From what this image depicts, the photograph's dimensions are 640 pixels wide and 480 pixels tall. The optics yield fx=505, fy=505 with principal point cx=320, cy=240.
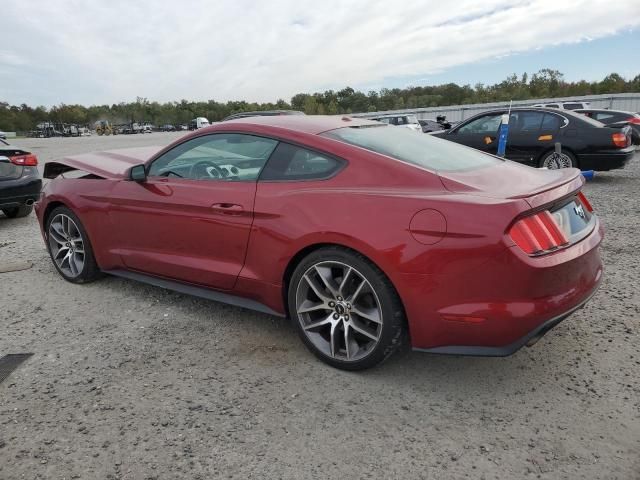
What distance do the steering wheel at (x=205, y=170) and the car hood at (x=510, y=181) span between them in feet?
5.24

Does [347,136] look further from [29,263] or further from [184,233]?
[29,263]

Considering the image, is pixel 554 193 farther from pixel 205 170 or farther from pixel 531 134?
pixel 531 134

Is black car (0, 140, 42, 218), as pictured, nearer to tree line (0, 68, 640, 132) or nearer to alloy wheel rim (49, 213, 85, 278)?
→ alloy wheel rim (49, 213, 85, 278)

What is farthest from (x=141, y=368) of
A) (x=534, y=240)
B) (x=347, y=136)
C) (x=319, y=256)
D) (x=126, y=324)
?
(x=534, y=240)

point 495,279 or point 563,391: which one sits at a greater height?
point 495,279

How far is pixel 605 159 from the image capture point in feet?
29.4

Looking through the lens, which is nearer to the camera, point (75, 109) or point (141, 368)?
point (141, 368)

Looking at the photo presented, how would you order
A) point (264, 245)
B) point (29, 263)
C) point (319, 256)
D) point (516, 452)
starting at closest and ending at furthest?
point (516, 452) < point (319, 256) < point (264, 245) < point (29, 263)

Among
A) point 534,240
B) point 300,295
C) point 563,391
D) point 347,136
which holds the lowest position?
point 563,391

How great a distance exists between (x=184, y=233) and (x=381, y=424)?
6.17 feet

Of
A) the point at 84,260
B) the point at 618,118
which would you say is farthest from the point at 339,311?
the point at 618,118

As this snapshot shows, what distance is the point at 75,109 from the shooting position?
5266 inches

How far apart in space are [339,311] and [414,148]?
1146mm

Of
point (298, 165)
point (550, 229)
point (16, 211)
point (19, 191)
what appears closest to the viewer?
point (550, 229)
